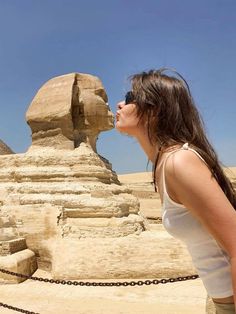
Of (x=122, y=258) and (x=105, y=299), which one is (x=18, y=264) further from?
(x=105, y=299)

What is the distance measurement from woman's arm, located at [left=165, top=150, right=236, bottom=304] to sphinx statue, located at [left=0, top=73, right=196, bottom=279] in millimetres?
8625

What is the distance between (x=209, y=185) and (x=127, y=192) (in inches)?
458

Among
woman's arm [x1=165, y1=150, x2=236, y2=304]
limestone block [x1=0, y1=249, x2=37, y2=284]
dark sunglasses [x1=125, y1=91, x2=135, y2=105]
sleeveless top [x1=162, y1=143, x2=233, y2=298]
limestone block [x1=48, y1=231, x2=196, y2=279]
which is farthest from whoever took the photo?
limestone block [x1=48, y1=231, x2=196, y2=279]

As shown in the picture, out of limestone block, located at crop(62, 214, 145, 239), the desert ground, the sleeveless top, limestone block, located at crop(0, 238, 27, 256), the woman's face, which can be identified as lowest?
the desert ground

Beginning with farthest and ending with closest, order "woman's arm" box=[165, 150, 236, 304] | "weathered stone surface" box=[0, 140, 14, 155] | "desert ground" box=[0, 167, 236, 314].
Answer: "weathered stone surface" box=[0, 140, 14, 155]
"desert ground" box=[0, 167, 236, 314]
"woman's arm" box=[165, 150, 236, 304]

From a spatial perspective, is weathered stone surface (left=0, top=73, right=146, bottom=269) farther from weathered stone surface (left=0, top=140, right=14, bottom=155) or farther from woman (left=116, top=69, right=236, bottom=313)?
weathered stone surface (left=0, top=140, right=14, bottom=155)

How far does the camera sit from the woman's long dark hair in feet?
5.70

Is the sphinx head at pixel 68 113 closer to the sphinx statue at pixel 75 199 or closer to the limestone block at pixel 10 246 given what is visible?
the sphinx statue at pixel 75 199

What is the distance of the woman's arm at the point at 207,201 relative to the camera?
1469mm

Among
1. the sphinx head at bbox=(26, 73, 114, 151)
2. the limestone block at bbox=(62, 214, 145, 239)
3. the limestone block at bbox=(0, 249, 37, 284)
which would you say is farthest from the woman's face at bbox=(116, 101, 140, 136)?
the sphinx head at bbox=(26, 73, 114, 151)

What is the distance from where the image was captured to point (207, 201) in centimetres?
148

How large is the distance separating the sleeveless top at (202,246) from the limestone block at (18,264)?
8.68 metres

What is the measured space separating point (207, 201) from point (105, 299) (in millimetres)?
7467

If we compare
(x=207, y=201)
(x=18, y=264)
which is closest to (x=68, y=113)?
(x=18, y=264)
